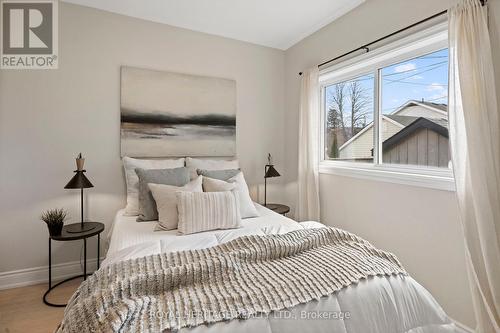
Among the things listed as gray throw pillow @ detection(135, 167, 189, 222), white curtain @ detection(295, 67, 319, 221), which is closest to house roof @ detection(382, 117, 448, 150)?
white curtain @ detection(295, 67, 319, 221)

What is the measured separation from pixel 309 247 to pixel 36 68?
8.92ft

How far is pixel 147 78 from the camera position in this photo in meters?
2.70

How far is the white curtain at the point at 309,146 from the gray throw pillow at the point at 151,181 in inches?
52.4

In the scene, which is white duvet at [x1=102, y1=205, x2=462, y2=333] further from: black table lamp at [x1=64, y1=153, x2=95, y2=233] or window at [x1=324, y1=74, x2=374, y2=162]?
window at [x1=324, y1=74, x2=374, y2=162]

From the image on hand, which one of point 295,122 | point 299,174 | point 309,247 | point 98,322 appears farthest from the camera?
point 295,122

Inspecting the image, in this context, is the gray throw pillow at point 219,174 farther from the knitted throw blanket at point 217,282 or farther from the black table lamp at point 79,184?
the knitted throw blanket at point 217,282

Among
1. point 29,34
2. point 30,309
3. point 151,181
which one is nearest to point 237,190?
point 151,181

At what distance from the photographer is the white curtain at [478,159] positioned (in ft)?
4.81

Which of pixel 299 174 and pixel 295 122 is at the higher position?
pixel 295 122

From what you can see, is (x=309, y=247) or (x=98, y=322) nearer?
(x=98, y=322)

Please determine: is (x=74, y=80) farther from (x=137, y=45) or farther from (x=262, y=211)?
(x=262, y=211)

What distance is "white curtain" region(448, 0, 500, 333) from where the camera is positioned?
4.81 feet

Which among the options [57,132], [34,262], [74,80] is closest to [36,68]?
[74,80]

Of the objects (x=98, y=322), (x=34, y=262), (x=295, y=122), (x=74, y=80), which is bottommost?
(x=34, y=262)
